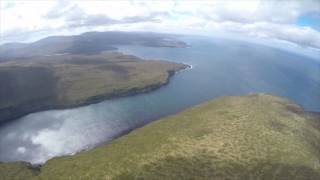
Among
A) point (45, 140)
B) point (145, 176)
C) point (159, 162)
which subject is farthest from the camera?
point (45, 140)

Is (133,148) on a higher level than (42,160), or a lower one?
higher

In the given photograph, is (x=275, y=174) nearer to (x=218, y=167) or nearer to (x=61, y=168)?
(x=218, y=167)

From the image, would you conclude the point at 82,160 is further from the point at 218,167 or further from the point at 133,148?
the point at 218,167

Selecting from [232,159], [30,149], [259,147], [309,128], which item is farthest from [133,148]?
[309,128]

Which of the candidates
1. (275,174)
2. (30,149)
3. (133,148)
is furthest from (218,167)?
(30,149)

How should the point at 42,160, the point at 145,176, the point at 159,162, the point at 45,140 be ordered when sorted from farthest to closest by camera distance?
the point at 45,140 → the point at 42,160 → the point at 159,162 → the point at 145,176

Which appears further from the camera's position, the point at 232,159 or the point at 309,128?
the point at 309,128
